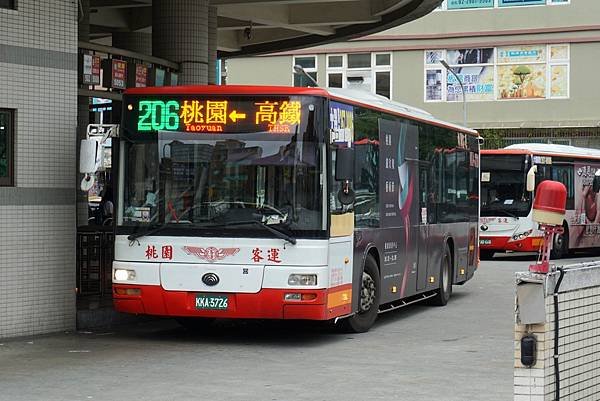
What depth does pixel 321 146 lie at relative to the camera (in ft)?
43.7

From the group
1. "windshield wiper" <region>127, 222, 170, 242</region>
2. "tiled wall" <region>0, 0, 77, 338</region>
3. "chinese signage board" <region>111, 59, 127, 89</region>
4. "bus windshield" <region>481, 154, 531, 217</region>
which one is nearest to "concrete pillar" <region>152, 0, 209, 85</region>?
"chinese signage board" <region>111, 59, 127, 89</region>

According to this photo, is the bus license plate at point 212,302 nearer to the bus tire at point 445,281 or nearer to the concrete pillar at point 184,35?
the bus tire at point 445,281

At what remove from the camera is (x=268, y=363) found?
12117mm

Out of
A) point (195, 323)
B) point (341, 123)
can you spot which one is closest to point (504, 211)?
point (195, 323)

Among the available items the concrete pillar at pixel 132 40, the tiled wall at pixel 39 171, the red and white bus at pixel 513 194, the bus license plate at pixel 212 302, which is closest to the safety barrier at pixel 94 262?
the tiled wall at pixel 39 171

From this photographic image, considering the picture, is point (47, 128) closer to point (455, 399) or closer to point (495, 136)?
point (455, 399)

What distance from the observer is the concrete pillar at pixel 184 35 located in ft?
63.3

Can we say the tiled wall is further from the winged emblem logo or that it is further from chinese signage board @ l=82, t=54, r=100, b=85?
chinese signage board @ l=82, t=54, r=100, b=85

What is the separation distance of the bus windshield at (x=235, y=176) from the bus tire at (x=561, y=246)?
63.9ft

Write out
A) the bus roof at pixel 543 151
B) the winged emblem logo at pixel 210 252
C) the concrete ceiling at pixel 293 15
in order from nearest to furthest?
the winged emblem logo at pixel 210 252 < the concrete ceiling at pixel 293 15 < the bus roof at pixel 543 151

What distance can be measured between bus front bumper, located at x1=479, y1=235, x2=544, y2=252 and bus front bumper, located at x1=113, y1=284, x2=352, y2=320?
17364 millimetres

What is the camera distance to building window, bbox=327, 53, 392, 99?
54.3m

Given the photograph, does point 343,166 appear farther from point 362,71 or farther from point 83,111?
point 362,71

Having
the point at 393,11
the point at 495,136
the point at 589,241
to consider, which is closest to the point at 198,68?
the point at 393,11
